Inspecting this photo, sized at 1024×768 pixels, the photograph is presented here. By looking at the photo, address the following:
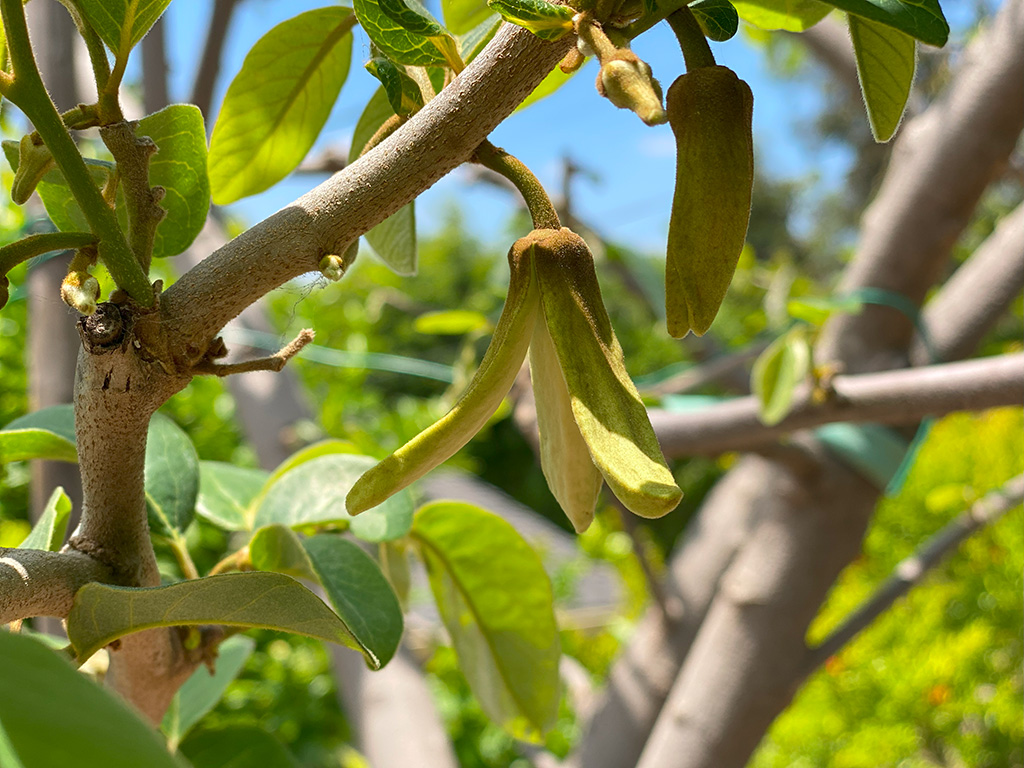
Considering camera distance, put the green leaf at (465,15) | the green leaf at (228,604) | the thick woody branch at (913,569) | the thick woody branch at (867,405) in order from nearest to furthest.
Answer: the green leaf at (228,604)
the green leaf at (465,15)
the thick woody branch at (867,405)
the thick woody branch at (913,569)

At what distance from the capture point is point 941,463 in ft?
7.69

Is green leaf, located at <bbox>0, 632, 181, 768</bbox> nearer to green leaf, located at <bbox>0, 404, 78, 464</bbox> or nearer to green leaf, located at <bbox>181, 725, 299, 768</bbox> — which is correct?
green leaf, located at <bbox>0, 404, 78, 464</bbox>

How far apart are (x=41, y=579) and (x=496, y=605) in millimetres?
221

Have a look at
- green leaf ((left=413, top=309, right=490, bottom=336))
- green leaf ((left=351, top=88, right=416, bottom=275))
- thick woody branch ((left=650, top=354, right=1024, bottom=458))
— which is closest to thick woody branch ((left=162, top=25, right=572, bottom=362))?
green leaf ((left=351, top=88, right=416, bottom=275))

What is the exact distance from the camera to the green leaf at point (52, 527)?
0.98ft

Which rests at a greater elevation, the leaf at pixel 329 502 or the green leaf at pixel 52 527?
the green leaf at pixel 52 527

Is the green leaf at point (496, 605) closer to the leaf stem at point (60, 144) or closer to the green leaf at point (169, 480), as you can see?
the green leaf at point (169, 480)

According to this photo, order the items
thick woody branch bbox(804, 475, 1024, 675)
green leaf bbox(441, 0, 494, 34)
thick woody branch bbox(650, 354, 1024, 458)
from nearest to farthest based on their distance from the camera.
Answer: green leaf bbox(441, 0, 494, 34) < thick woody branch bbox(650, 354, 1024, 458) < thick woody branch bbox(804, 475, 1024, 675)

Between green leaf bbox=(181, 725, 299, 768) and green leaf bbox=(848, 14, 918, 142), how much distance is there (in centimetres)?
37

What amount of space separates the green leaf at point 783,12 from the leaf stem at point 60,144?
0.19 m

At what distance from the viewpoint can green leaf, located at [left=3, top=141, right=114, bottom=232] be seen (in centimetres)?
31

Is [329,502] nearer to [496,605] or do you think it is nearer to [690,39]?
[496,605]

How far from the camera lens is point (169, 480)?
391 millimetres

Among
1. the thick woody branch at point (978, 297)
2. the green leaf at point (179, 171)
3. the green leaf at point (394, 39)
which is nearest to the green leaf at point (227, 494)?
the green leaf at point (179, 171)
